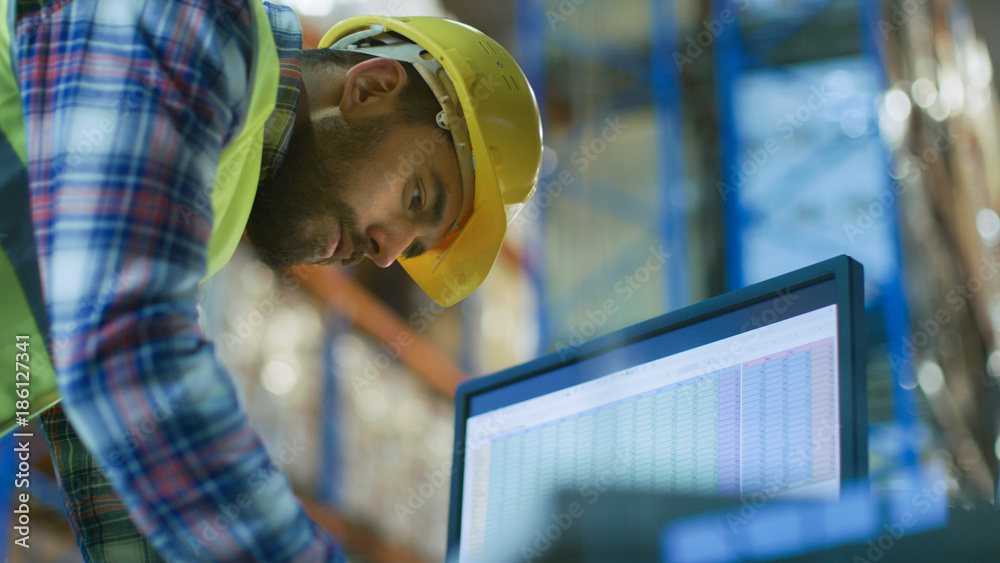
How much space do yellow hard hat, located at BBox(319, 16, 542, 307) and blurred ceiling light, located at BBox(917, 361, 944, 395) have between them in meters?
6.25

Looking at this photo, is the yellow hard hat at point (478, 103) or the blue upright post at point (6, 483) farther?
the blue upright post at point (6, 483)

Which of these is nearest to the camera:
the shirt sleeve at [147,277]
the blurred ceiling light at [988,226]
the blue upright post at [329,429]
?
the shirt sleeve at [147,277]

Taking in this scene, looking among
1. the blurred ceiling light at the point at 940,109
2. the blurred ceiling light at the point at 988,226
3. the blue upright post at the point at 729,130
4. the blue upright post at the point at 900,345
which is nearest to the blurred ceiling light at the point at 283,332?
the blue upright post at the point at 729,130

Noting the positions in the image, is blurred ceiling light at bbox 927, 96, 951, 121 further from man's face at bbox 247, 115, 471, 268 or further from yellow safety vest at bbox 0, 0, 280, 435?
yellow safety vest at bbox 0, 0, 280, 435

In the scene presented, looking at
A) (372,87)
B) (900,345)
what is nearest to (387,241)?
(372,87)

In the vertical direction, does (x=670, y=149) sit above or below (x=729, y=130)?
below

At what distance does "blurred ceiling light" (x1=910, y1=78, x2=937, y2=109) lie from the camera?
22.9 feet

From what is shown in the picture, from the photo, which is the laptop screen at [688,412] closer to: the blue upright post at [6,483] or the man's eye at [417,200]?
the man's eye at [417,200]

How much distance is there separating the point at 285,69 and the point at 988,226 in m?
9.20

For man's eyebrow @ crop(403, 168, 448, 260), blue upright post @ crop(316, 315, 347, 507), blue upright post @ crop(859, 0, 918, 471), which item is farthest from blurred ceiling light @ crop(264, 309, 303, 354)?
man's eyebrow @ crop(403, 168, 448, 260)

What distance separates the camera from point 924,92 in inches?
285

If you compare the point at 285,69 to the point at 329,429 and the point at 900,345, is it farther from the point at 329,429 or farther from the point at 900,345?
the point at 329,429

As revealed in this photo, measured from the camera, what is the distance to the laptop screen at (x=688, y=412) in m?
1.34

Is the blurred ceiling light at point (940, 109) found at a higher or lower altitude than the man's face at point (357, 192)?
higher
